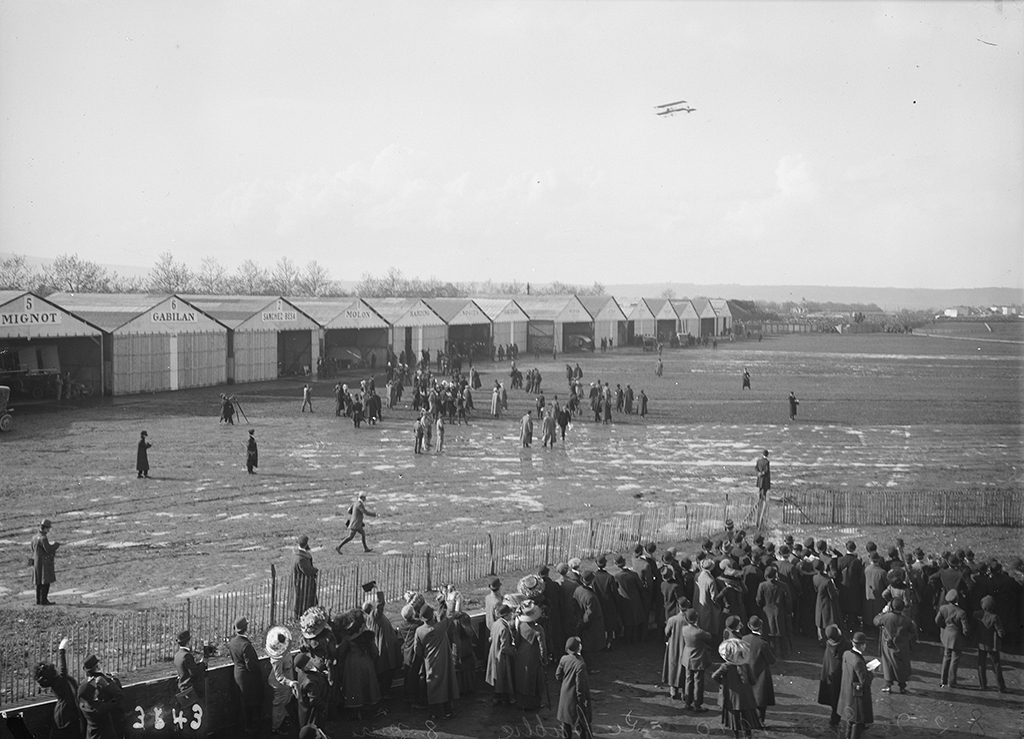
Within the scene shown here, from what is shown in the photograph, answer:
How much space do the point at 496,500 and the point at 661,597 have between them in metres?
8.81

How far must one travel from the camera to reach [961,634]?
1134 centimetres

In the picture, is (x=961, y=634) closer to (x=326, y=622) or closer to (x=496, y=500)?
(x=326, y=622)

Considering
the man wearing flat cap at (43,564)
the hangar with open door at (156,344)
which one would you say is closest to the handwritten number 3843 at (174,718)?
the man wearing flat cap at (43,564)

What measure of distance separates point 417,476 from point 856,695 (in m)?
15.3

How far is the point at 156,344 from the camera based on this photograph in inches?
1490

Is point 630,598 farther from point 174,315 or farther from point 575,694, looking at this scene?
point 174,315

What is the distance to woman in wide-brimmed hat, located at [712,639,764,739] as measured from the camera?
9.54 m

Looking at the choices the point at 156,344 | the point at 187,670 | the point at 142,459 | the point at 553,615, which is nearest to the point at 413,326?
the point at 156,344

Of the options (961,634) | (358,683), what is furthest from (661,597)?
(358,683)

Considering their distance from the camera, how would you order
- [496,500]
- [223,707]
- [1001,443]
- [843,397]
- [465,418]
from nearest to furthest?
[223,707] < [496,500] < [1001,443] < [465,418] < [843,397]

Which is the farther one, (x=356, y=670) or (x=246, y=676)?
(x=356, y=670)

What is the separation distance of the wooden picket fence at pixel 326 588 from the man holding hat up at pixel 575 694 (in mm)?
4132

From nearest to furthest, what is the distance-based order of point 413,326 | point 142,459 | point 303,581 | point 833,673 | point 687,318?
point 833,673 → point 303,581 → point 142,459 → point 413,326 → point 687,318

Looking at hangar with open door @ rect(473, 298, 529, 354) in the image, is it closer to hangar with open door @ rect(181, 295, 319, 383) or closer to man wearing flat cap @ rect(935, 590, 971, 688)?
hangar with open door @ rect(181, 295, 319, 383)
